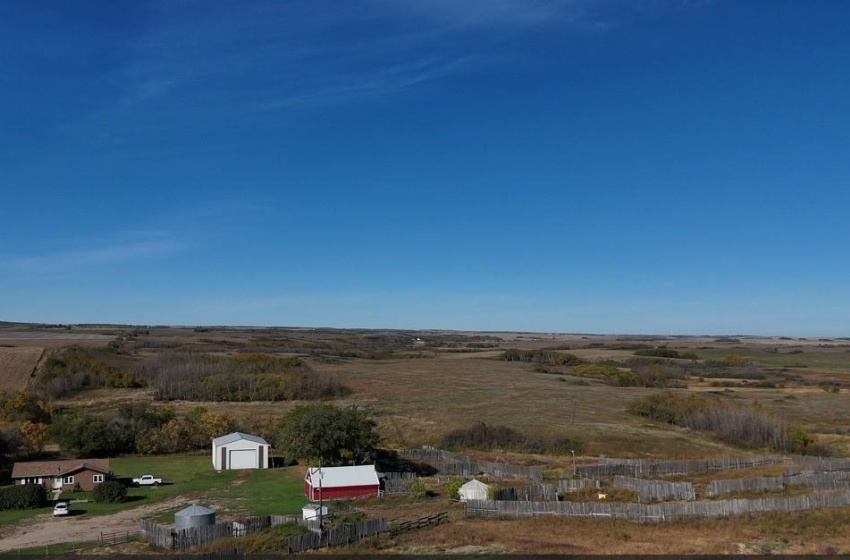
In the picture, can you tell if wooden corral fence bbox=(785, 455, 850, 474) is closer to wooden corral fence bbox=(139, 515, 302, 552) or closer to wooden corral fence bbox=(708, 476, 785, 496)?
wooden corral fence bbox=(708, 476, 785, 496)

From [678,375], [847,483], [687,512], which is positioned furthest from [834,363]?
[687,512]

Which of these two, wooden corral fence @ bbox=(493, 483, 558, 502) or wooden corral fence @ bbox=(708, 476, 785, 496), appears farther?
wooden corral fence @ bbox=(708, 476, 785, 496)

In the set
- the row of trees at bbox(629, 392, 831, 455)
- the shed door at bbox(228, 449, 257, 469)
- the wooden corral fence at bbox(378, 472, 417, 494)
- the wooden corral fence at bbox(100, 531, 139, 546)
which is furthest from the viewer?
the row of trees at bbox(629, 392, 831, 455)

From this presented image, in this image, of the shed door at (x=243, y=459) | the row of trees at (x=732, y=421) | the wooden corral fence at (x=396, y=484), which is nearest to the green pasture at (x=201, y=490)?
the shed door at (x=243, y=459)

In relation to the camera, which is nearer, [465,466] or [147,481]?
[147,481]

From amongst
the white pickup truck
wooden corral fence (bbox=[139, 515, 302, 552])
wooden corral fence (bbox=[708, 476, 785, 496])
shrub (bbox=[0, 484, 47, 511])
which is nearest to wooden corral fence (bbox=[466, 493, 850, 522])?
wooden corral fence (bbox=[708, 476, 785, 496])

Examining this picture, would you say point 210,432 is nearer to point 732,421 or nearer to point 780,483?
point 780,483

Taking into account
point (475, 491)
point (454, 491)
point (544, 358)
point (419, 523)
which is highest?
point (544, 358)

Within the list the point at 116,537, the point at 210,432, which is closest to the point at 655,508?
the point at 116,537
